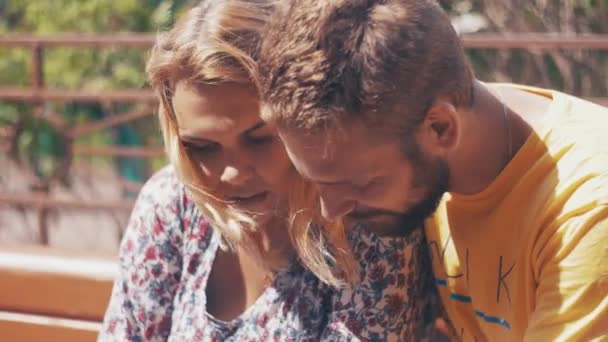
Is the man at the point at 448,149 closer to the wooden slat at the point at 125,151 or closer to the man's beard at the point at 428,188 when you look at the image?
the man's beard at the point at 428,188

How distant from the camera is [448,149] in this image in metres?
1.74

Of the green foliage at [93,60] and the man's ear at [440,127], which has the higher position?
the green foliage at [93,60]

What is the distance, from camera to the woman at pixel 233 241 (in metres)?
2.03

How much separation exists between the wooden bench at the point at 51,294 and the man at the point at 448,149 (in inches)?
40.6

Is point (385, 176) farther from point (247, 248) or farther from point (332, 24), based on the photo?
point (247, 248)

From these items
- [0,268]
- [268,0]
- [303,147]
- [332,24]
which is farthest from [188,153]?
[0,268]

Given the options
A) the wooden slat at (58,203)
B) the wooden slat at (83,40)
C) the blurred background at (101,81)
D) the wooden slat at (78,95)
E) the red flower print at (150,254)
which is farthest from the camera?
the wooden slat at (58,203)

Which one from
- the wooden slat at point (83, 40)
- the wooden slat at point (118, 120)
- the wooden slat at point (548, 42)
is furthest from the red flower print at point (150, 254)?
the wooden slat at point (118, 120)

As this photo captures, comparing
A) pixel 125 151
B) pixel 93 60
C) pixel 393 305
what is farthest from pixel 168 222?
pixel 93 60

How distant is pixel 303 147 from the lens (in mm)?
1707

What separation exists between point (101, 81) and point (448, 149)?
16.9ft

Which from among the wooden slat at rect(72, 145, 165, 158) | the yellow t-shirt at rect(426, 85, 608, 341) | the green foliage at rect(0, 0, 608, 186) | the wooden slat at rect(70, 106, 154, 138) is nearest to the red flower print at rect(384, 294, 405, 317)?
the yellow t-shirt at rect(426, 85, 608, 341)

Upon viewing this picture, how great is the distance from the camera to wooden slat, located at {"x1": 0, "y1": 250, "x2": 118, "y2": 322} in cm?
263

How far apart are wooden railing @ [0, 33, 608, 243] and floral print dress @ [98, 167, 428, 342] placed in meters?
1.61
